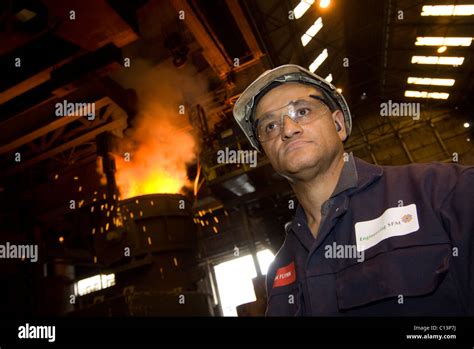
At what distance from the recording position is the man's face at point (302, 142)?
191 centimetres

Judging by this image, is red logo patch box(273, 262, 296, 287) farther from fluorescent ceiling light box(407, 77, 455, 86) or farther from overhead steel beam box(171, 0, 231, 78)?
fluorescent ceiling light box(407, 77, 455, 86)

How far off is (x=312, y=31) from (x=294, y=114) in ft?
35.0

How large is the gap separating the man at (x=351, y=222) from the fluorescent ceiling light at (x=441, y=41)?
1435 centimetres

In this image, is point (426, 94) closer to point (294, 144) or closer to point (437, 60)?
point (437, 60)

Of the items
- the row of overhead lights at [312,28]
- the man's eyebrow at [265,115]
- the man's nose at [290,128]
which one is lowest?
the man's nose at [290,128]

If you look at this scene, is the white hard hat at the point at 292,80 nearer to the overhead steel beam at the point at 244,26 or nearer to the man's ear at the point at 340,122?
the man's ear at the point at 340,122

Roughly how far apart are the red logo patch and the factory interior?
99.9 inches

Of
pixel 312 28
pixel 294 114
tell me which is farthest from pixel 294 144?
pixel 312 28

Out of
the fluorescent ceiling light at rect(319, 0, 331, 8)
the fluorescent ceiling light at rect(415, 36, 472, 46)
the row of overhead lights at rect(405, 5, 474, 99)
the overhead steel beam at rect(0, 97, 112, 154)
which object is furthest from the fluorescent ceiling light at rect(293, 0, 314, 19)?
the overhead steel beam at rect(0, 97, 112, 154)

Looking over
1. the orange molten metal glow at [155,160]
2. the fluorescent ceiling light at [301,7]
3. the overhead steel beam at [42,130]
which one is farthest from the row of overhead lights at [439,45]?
the overhead steel beam at [42,130]

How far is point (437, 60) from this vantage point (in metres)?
14.9

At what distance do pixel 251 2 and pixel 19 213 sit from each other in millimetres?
7634

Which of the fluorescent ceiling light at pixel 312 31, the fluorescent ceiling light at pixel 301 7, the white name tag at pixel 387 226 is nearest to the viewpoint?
the white name tag at pixel 387 226

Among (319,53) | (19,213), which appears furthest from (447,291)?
(319,53)
